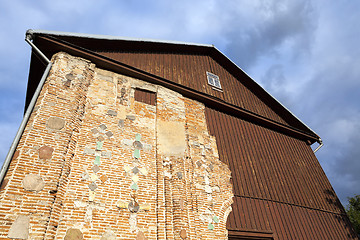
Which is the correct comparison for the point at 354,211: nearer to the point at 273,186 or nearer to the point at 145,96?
the point at 273,186

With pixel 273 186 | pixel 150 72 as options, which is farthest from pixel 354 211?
pixel 150 72

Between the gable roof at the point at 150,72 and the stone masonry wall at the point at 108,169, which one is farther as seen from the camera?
the gable roof at the point at 150,72

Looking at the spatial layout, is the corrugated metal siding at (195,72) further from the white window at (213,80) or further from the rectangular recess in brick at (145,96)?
the rectangular recess in brick at (145,96)

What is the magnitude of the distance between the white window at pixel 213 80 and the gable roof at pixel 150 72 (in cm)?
74

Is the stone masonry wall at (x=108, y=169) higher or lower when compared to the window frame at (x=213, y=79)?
lower

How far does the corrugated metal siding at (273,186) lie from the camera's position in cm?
729

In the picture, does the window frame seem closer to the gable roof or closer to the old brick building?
the old brick building

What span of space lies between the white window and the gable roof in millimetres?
741

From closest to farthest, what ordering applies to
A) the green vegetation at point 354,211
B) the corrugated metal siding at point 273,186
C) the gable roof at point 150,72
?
the gable roof at point 150,72 < the corrugated metal siding at point 273,186 < the green vegetation at point 354,211

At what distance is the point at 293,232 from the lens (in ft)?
24.9

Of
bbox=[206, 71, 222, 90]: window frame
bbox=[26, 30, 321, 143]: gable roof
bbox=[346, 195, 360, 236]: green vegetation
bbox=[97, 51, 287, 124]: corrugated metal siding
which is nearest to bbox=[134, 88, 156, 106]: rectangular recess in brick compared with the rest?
bbox=[26, 30, 321, 143]: gable roof

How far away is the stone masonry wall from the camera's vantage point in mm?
4430

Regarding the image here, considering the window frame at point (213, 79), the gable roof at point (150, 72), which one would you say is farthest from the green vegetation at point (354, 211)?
the window frame at point (213, 79)

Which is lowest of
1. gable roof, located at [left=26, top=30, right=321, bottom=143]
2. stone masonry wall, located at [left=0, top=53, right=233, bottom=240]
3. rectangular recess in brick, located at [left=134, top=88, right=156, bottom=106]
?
stone masonry wall, located at [left=0, top=53, right=233, bottom=240]
